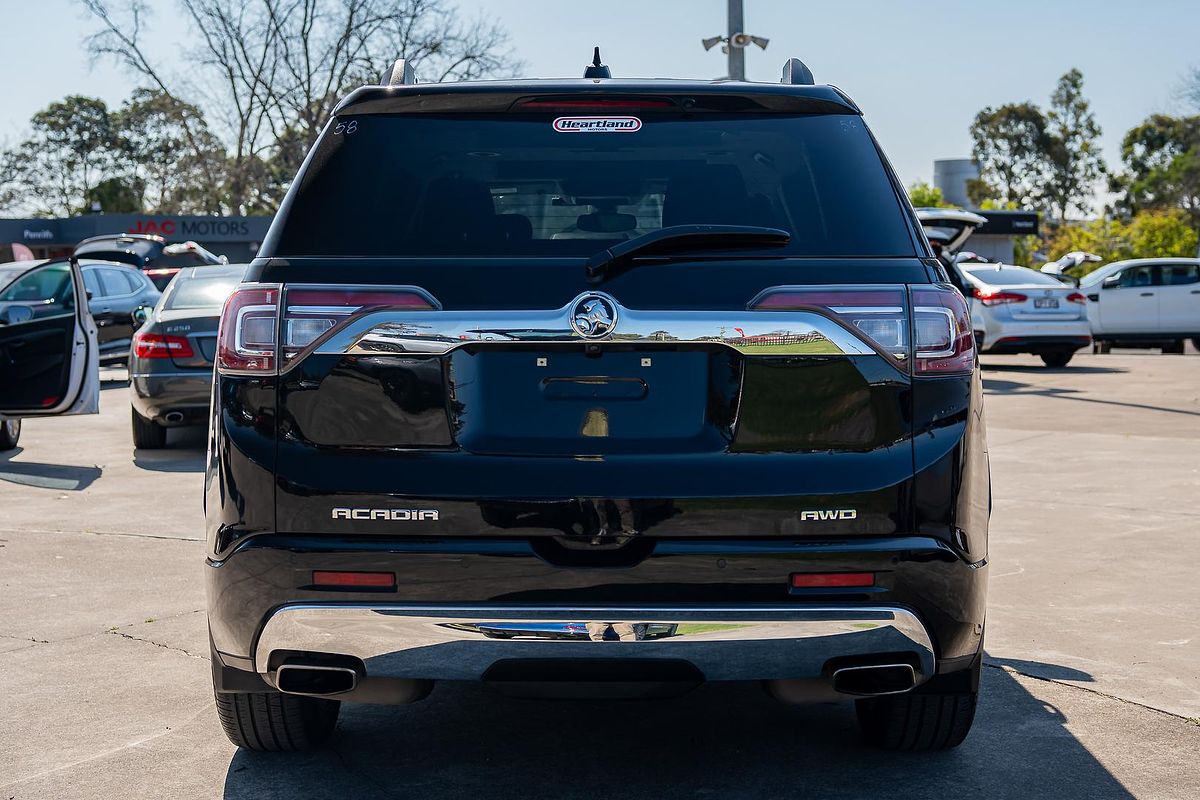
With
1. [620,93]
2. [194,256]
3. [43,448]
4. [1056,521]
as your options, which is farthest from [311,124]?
[620,93]

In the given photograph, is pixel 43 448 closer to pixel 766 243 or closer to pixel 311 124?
pixel 766 243

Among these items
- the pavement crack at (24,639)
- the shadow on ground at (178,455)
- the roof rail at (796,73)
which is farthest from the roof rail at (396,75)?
the shadow on ground at (178,455)

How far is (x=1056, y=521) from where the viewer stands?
816cm

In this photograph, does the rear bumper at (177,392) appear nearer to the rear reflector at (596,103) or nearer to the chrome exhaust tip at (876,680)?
the rear reflector at (596,103)

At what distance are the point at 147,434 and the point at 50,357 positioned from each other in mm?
1463

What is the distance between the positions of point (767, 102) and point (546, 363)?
909 mm

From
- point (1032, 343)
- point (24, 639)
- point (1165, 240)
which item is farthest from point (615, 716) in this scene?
point (1165, 240)

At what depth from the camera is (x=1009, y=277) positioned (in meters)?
20.7

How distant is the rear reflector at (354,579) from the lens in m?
3.25

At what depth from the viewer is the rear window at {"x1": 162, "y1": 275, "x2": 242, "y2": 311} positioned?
40.0 ft

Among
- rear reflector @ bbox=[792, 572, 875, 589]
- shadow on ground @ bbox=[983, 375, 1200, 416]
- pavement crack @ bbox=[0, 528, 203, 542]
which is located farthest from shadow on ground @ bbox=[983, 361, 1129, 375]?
rear reflector @ bbox=[792, 572, 875, 589]

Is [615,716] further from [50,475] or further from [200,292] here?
[200,292]

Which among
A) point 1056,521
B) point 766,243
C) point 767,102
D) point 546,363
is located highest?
point 767,102

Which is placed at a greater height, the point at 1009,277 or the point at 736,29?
the point at 736,29
